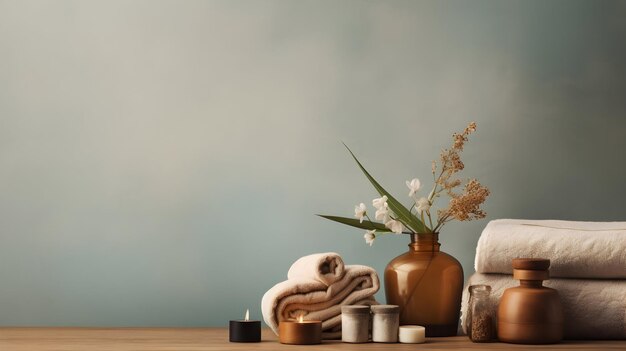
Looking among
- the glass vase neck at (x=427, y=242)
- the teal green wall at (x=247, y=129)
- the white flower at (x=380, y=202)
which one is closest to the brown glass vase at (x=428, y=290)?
the glass vase neck at (x=427, y=242)

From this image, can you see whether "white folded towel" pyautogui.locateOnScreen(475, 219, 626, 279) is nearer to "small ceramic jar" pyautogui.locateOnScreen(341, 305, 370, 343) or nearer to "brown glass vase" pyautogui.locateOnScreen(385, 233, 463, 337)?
"brown glass vase" pyautogui.locateOnScreen(385, 233, 463, 337)

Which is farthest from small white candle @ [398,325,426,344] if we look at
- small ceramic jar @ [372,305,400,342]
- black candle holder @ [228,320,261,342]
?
black candle holder @ [228,320,261,342]

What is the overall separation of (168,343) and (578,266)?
0.72 metres

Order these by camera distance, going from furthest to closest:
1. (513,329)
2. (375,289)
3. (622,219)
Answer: (622,219), (375,289), (513,329)

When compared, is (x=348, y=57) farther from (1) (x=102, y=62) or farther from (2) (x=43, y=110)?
(2) (x=43, y=110)

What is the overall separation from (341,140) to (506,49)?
40 centimetres

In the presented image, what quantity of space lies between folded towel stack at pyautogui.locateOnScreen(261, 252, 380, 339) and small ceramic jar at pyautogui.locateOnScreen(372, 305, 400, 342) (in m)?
0.07

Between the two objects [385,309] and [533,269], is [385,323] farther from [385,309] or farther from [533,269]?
[533,269]

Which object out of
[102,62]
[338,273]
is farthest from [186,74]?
[338,273]

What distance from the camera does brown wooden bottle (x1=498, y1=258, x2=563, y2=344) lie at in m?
1.32

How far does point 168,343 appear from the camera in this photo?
1383 mm

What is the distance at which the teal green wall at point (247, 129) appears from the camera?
5.59ft

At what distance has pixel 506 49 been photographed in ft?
5.64

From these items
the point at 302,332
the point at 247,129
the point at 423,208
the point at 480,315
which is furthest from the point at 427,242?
the point at 247,129
